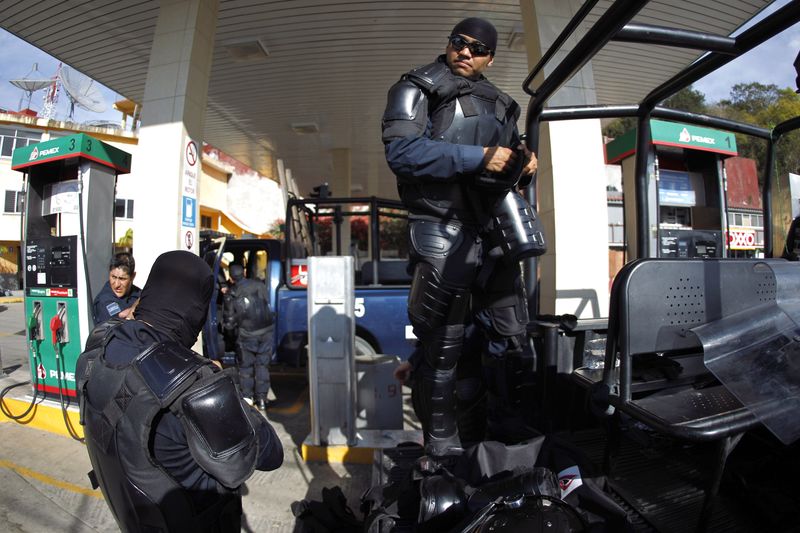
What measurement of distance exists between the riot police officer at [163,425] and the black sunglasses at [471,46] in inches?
56.1

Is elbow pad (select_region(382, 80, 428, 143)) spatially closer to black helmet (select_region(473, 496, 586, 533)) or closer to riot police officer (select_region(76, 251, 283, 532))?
riot police officer (select_region(76, 251, 283, 532))

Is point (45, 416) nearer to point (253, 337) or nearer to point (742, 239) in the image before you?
point (253, 337)

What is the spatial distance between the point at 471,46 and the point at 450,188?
61 cm

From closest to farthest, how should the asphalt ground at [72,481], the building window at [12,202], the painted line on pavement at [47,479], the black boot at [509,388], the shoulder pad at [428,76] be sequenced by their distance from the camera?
the shoulder pad at [428,76], the black boot at [509,388], the asphalt ground at [72,481], the painted line on pavement at [47,479], the building window at [12,202]

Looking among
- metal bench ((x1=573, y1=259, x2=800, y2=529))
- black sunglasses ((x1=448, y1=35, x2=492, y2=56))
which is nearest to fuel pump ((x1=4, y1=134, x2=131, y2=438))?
black sunglasses ((x1=448, y1=35, x2=492, y2=56))

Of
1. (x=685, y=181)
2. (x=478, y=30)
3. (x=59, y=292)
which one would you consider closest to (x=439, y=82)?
(x=478, y=30)

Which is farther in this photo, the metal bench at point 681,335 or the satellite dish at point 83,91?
the satellite dish at point 83,91

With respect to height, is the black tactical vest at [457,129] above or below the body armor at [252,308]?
above

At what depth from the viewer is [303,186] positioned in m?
18.5

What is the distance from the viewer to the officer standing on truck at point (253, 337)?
4844 mm

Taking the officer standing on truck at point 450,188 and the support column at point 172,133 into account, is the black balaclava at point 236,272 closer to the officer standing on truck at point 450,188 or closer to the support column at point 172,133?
the support column at point 172,133

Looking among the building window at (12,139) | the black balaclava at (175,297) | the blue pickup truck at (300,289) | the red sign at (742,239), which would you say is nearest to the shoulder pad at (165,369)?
the black balaclava at (175,297)

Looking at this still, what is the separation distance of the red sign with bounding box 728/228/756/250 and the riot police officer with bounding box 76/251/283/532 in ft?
20.2

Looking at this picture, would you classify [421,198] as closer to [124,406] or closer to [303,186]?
[124,406]
